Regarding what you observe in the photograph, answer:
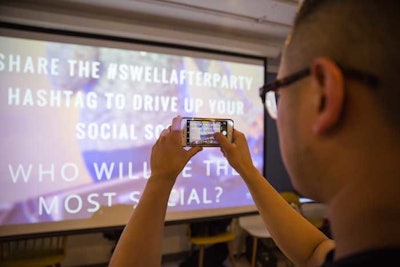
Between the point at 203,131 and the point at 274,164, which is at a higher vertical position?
the point at 203,131

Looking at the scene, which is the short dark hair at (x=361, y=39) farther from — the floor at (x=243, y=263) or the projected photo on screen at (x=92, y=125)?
the floor at (x=243, y=263)

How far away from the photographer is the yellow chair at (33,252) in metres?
1.81

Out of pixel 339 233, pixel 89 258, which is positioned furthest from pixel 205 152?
pixel 339 233

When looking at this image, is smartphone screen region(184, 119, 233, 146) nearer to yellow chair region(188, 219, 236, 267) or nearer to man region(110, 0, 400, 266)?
man region(110, 0, 400, 266)

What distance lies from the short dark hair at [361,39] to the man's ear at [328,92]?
0.06 ft

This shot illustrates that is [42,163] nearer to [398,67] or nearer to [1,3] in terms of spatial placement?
[1,3]

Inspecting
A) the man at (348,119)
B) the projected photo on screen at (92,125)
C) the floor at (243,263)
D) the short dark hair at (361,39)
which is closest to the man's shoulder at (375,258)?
the man at (348,119)

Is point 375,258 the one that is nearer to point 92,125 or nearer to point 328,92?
point 328,92

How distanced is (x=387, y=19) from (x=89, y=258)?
2599 mm

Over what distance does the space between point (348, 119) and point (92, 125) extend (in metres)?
1.80

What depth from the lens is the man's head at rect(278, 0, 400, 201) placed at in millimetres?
340

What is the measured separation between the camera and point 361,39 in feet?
1.15

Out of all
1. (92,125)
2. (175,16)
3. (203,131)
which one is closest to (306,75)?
(203,131)

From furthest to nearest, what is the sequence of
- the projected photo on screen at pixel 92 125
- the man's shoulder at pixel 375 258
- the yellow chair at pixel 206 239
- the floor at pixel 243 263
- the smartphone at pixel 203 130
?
the floor at pixel 243 263 → the yellow chair at pixel 206 239 → the projected photo on screen at pixel 92 125 → the smartphone at pixel 203 130 → the man's shoulder at pixel 375 258
